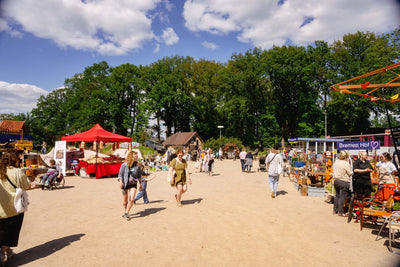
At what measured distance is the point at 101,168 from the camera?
574 inches

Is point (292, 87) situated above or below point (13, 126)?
above

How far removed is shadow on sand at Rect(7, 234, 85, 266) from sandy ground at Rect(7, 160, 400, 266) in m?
0.01

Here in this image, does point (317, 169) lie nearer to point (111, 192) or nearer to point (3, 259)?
point (111, 192)

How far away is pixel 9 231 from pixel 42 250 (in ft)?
2.53

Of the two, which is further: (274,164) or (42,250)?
(274,164)

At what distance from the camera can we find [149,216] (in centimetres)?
672

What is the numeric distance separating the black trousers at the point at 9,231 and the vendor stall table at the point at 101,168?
10.6m

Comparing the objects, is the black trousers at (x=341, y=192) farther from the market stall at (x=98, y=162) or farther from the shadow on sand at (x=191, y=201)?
the market stall at (x=98, y=162)

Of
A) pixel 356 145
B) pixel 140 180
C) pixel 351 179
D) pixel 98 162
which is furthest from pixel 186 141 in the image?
pixel 351 179

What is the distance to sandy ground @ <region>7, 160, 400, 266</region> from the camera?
425 cm

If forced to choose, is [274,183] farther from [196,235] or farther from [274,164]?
[196,235]

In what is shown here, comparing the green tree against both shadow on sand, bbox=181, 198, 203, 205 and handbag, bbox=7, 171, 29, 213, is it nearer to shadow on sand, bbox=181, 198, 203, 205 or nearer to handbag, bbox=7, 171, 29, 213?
shadow on sand, bbox=181, 198, 203, 205

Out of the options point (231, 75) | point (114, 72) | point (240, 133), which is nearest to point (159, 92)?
point (114, 72)

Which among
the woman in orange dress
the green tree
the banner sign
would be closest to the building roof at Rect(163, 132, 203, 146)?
the green tree
